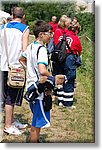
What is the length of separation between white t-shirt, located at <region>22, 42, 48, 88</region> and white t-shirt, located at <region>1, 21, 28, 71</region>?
15.5 inches

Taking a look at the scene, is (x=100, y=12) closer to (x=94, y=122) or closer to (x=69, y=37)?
(x=69, y=37)

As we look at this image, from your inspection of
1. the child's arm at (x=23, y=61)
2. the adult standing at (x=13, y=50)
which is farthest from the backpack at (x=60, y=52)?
the child's arm at (x=23, y=61)

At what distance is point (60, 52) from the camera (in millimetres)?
4988

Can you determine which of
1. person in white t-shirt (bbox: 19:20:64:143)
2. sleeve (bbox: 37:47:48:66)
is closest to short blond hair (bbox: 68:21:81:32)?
person in white t-shirt (bbox: 19:20:64:143)

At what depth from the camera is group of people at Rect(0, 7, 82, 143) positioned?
391 centimetres

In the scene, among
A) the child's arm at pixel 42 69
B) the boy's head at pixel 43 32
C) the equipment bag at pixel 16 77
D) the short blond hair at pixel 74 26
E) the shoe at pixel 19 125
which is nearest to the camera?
the child's arm at pixel 42 69

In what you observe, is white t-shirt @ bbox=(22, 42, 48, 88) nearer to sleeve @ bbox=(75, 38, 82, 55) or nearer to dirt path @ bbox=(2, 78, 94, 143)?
dirt path @ bbox=(2, 78, 94, 143)

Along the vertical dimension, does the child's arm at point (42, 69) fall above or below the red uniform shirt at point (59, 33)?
below

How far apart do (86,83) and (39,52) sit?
112cm

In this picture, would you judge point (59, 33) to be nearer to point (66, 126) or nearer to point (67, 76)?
point (67, 76)

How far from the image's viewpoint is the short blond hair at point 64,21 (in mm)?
4762

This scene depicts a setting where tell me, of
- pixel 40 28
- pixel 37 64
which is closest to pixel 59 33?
pixel 40 28

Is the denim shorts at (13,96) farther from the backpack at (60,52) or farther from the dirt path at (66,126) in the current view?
the backpack at (60,52)

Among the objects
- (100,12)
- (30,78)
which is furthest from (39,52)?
(100,12)
